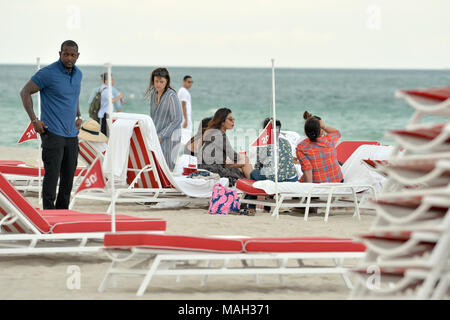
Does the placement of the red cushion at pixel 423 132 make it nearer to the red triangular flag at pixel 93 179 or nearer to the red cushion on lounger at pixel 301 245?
the red cushion on lounger at pixel 301 245

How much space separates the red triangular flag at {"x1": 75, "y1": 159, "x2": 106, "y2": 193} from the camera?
17.3 ft

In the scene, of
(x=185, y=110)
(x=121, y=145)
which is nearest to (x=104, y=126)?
(x=185, y=110)

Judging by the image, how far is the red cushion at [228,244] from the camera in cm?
448

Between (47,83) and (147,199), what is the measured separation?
88.3 inches

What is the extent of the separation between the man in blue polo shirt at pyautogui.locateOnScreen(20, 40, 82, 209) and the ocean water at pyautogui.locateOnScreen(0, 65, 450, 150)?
1491 cm

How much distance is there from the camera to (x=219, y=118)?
8.69 meters

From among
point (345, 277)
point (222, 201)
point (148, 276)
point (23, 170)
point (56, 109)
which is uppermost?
point (56, 109)

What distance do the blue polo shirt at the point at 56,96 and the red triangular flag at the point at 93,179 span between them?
150 cm

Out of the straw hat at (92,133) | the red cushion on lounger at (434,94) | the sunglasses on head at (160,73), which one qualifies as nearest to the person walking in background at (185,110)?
the sunglasses on head at (160,73)

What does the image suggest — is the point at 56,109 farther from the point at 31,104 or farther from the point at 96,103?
the point at 96,103

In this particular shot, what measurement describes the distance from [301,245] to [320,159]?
3.92 metres

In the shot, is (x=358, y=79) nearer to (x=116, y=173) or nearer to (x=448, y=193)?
(x=116, y=173)

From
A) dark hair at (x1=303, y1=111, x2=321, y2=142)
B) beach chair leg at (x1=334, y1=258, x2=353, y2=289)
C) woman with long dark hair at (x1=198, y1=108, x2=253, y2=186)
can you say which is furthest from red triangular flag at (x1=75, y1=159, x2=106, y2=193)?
dark hair at (x1=303, y1=111, x2=321, y2=142)
